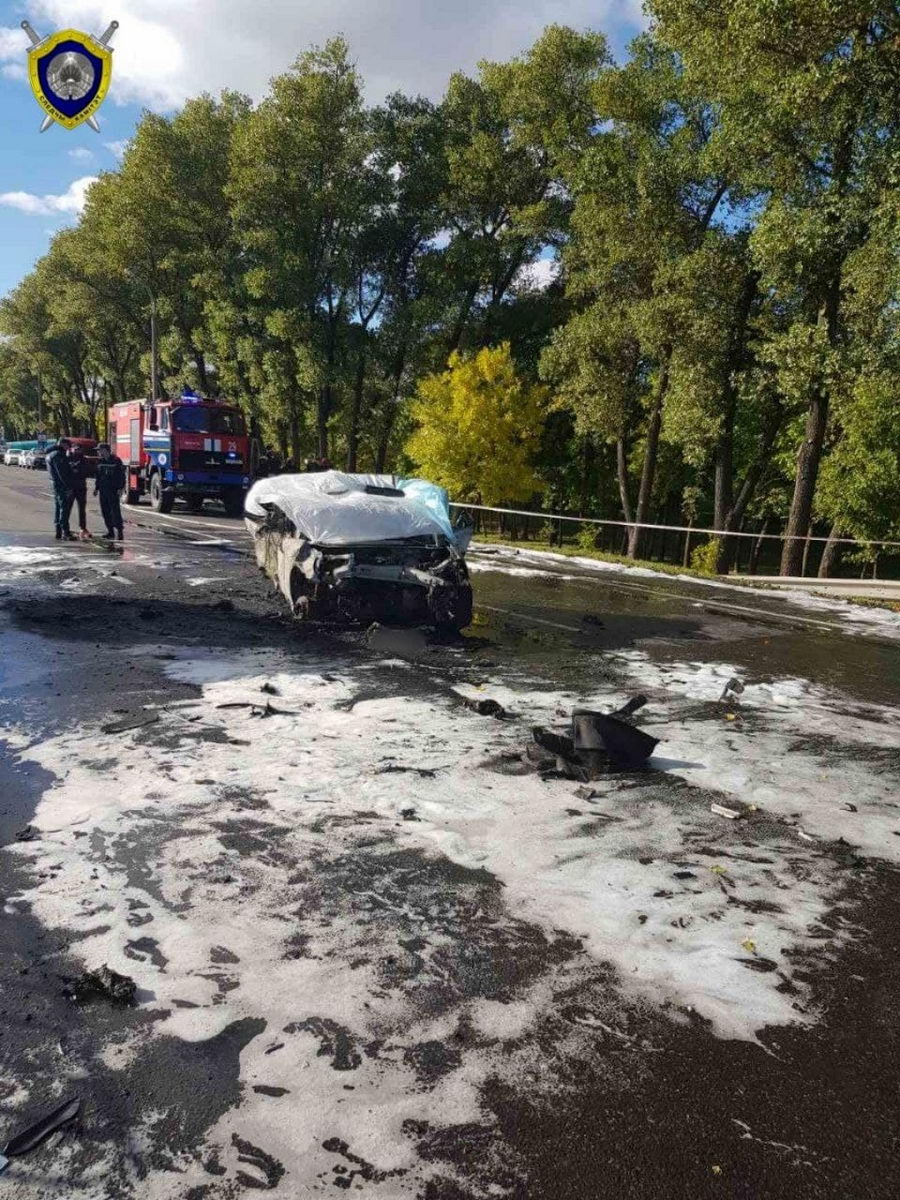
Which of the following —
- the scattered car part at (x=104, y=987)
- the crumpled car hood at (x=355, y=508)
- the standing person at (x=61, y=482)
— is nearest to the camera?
the scattered car part at (x=104, y=987)

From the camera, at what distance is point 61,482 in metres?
15.7

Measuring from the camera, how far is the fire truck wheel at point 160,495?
23.3 metres

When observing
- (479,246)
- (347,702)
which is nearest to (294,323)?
(479,246)

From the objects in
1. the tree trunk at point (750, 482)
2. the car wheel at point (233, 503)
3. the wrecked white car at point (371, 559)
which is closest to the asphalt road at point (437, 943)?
the wrecked white car at point (371, 559)

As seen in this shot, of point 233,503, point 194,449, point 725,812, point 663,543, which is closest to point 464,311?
point 663,543

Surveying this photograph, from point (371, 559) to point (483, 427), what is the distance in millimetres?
21239

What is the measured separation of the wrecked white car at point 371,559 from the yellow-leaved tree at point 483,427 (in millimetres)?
Answer: 19940

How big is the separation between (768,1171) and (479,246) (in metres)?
35.9

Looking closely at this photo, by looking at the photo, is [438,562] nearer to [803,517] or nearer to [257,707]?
[257,707]

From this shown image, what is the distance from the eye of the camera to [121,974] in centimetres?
295

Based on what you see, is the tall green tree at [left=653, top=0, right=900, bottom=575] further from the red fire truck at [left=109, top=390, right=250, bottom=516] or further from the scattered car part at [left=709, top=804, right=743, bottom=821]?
the red fire truck at [left=109, top=390, right=250, bottom=516]

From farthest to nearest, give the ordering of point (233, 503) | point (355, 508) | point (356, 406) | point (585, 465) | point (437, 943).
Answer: point (356, 406)
point (585, 465)
point (233, 503)
point (355, 508)
point (437, 943)

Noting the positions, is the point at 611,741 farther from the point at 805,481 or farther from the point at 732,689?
the point at 805,481

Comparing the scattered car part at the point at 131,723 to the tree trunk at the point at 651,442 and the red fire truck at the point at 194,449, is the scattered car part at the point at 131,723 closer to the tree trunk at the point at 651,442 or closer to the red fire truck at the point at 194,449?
the red fire truck at the point at 194,449
